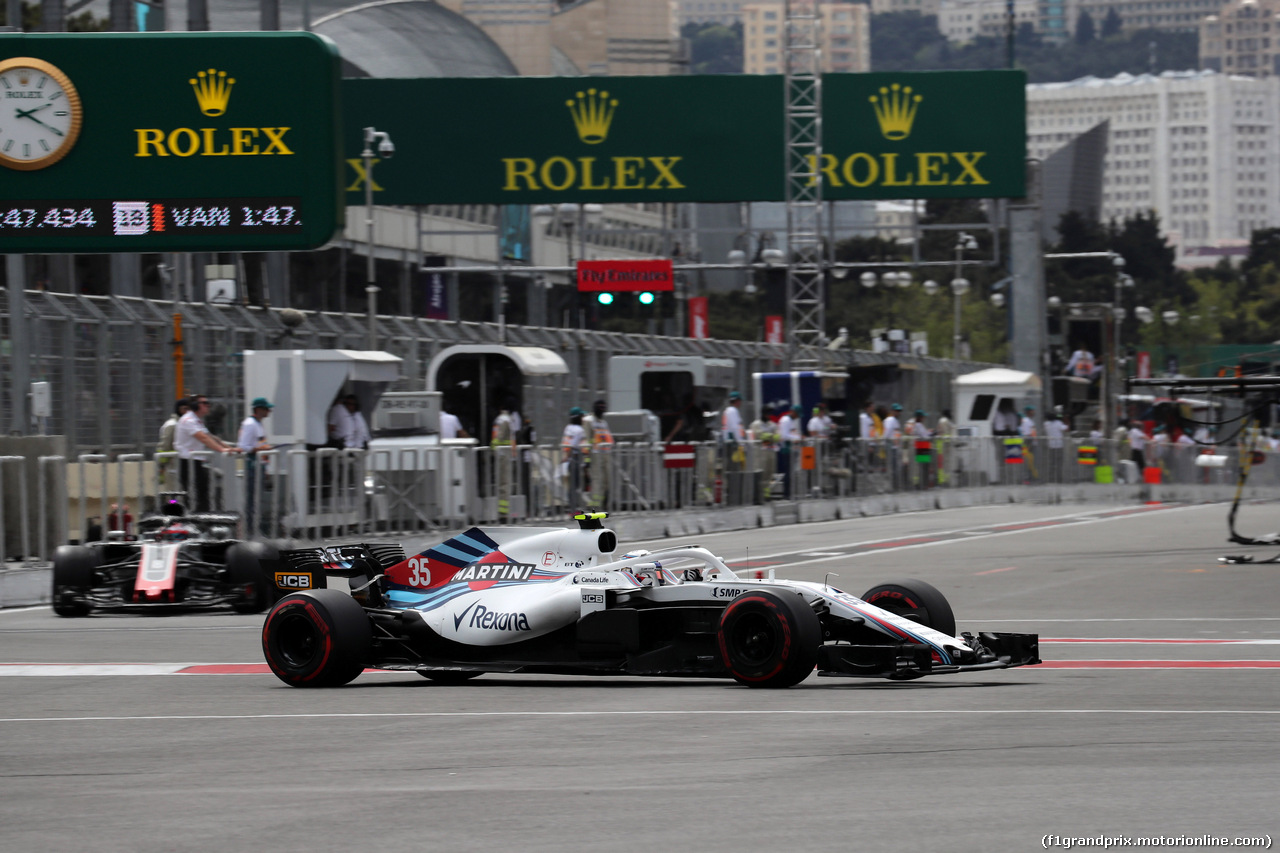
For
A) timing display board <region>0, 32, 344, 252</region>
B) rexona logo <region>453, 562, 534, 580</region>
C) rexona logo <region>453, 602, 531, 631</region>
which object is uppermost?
timing display board <region>0, 32, 344, 252</region>

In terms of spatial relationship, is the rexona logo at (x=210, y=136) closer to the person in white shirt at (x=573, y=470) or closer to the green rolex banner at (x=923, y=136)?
the person in white shirt at (x=573, y=470)

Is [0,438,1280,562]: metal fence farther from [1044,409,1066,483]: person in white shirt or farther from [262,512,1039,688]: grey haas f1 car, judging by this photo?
[262,512,1039,688]: grey haas f1 car

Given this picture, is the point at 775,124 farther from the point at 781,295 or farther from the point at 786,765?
the point at 786,765

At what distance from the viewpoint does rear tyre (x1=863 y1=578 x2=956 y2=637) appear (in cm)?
1054

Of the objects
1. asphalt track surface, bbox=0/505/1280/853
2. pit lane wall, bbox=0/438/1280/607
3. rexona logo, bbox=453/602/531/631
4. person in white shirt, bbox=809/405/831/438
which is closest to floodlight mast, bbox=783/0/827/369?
person in white shirt, bbox=809/405/831/438

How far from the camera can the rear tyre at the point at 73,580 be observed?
16.0 metres

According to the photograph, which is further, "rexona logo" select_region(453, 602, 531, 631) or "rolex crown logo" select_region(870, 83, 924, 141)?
"rolex crown logo" select_region(870, 83, 924, 141)

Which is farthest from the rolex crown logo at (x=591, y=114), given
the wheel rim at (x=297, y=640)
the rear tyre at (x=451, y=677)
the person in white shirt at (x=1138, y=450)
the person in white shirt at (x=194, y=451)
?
the wheel rim at (x=297, y=640)

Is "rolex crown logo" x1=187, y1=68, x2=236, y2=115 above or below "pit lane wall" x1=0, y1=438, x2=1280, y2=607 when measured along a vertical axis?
above

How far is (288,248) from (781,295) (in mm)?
19671

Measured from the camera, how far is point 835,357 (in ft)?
151

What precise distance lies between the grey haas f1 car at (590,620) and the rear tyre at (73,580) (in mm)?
5451

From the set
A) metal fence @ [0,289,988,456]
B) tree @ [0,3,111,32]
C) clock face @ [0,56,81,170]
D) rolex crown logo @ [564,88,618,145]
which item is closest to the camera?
clock face @ [0,56,81,170]

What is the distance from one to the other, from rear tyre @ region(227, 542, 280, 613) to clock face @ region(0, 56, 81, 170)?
730 cm
